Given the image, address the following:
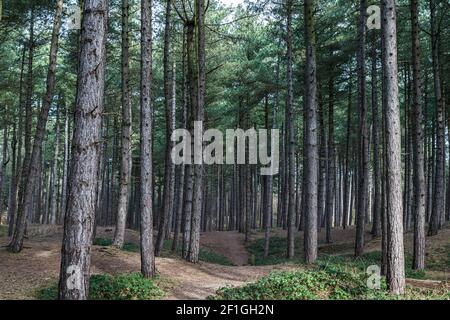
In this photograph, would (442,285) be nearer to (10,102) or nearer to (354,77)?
(354,77)

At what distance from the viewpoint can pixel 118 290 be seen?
9.18 metres

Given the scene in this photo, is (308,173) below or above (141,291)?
above

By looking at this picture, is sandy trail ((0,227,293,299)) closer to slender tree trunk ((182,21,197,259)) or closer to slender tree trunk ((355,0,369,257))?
slender tree trunk ((182,21,197,259))

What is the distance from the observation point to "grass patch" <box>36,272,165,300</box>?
348 inches

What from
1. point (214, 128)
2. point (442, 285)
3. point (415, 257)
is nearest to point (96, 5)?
point (442, 285)

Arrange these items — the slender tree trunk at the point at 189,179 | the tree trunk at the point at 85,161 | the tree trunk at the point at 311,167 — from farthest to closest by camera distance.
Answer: the slender tree trunk at the point at 189,179 → the tree trunk at the point at 311,167 → the tree trunk at the point at 85,161

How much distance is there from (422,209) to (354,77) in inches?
455

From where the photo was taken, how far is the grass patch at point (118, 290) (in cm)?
884

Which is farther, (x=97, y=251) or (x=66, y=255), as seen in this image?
(x=97, y=251)

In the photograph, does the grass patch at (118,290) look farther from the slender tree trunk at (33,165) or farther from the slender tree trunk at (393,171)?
the slender tree trunk at (393,171)

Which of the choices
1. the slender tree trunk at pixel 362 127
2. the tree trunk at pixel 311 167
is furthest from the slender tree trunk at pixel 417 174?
the tree trunk at pixel 311 167

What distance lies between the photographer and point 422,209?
14.0 m

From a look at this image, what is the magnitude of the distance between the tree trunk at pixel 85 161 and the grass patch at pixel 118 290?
2.10 metres

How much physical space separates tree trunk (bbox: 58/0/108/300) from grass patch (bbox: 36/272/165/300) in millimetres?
2101
